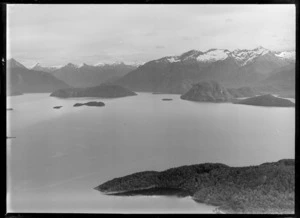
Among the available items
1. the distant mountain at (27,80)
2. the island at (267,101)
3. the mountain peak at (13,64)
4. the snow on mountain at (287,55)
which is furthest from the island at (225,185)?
the mountain peak at (13,64)

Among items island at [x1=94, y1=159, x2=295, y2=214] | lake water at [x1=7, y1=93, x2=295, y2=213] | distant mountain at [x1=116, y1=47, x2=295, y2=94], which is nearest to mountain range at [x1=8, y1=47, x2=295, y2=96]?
distant mountain at [x1=116, y1=47, x2=295, y2=94]

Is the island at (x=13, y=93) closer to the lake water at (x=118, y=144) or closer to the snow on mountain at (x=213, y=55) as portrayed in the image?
the lake water at (x=118, y=144)

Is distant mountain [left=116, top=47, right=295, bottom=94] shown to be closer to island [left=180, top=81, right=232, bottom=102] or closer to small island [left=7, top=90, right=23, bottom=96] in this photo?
island [left=180, top=81, right=232, bottom=102]

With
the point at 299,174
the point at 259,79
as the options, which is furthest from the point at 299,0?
the point at 299,174

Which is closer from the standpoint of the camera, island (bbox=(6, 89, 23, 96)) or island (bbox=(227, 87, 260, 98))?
island (bbox=(6, 89, 23, 96))

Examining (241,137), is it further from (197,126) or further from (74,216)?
(74,216)
